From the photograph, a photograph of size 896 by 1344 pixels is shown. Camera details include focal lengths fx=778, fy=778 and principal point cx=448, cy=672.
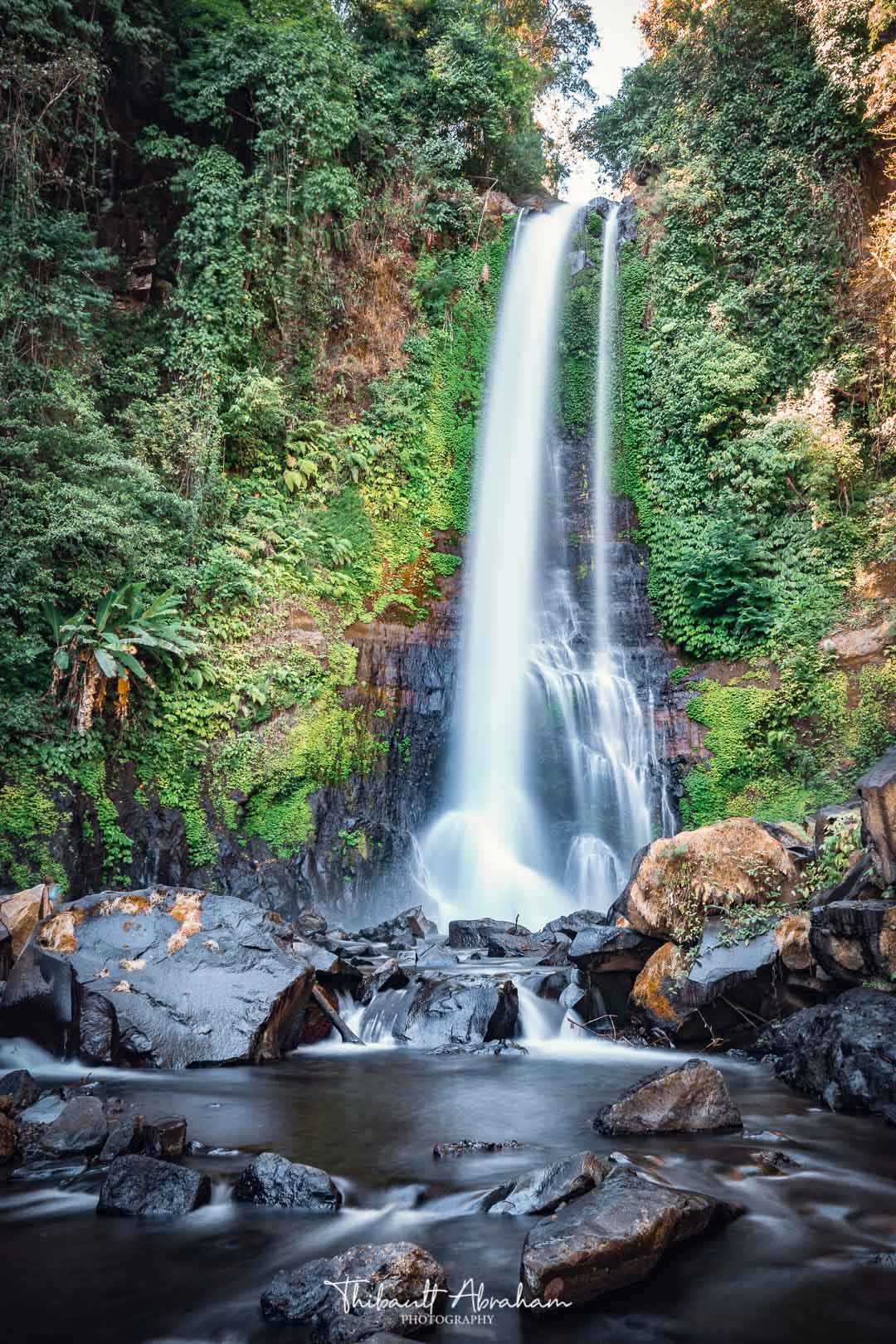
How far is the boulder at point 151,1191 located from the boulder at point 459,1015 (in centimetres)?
369

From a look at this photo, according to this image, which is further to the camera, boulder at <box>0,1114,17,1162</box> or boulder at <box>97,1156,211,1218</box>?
boulder at <box>0,1114,17,1162</box>

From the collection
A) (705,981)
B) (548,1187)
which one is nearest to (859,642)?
(705,981)

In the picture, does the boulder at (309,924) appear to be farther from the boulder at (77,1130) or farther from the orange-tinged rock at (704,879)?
the boulder at (77,1130)

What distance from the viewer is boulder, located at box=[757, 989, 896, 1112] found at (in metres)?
5.11

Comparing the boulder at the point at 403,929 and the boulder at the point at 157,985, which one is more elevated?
the boulder at the point at 403,929

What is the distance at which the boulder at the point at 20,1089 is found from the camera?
16.2 feet

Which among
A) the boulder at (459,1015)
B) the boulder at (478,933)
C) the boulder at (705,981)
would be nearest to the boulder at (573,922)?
the boulder at (478,933)

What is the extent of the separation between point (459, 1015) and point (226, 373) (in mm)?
12346

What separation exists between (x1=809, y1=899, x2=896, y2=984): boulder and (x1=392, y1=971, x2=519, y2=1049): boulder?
2835 millimetres

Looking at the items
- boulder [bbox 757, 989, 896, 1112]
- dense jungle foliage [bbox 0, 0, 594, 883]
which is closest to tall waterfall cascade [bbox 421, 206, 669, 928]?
dense jungle foliage [bbox 0, 0, 594, 883]

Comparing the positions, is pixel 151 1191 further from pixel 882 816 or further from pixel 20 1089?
pixel 882 816

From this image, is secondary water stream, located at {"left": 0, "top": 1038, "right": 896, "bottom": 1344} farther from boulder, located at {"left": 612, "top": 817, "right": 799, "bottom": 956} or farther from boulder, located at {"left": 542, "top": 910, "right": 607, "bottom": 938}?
boulder, located at {"left": 542, "top": 910, "right": 607, "bottom": 938}

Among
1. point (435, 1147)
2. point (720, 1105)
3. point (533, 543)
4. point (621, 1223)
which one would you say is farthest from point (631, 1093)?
point (533, 543)

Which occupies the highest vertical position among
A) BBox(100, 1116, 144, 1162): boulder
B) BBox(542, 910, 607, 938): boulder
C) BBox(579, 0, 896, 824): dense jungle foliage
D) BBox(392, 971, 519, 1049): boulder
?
BBox(579, 0, 896, 824): dense jungle foliage
